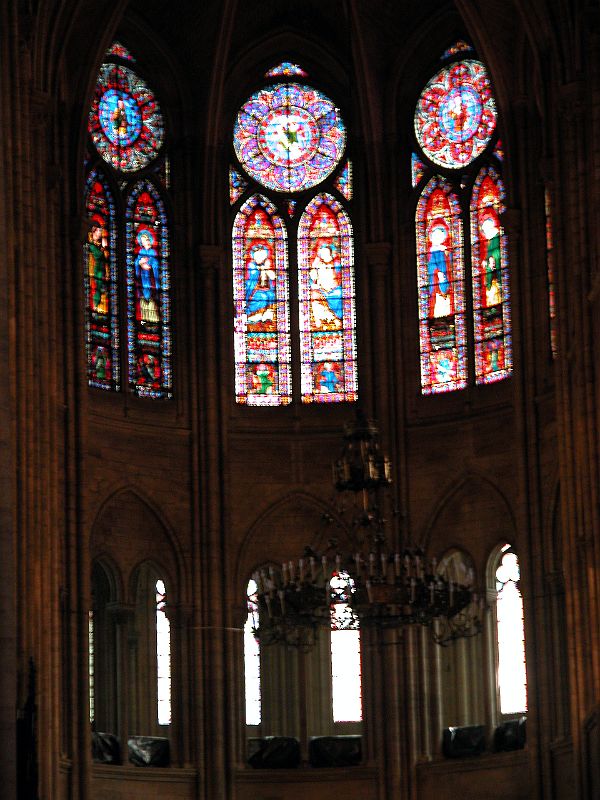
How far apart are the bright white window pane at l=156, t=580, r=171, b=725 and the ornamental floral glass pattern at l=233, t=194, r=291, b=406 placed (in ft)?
11.6

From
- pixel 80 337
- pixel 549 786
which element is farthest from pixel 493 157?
pixel 549 786

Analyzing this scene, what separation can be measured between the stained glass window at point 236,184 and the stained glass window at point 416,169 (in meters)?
2.62

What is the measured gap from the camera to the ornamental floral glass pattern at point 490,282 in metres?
38.8

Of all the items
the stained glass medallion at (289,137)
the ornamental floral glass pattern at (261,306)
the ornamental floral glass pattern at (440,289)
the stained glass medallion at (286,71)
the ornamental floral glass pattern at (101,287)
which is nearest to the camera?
the ornamental floral glass pattern at (101,287)

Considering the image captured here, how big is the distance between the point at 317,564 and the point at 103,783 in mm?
7329

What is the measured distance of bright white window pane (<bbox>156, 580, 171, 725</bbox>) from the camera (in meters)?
38.3

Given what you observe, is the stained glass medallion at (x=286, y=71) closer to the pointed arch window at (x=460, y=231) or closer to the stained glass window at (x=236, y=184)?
the stained glass window at (x=236, y=184)

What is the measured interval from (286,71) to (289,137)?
1079mm

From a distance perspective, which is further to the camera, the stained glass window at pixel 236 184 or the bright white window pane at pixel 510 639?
the stained glass window at pixel 236 184

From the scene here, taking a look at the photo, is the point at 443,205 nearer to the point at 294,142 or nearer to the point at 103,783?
the point at 294,142

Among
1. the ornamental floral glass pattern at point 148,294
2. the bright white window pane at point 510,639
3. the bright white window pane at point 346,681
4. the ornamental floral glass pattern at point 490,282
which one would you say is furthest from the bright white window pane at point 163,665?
the ornamental floral glass pattern at point 490,282

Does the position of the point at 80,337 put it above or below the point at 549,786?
above

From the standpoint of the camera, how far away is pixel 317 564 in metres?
30.8

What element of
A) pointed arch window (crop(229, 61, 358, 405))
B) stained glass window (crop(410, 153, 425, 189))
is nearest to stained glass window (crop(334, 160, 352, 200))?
pointed arch window (crop(229, 61, 358, 405))
